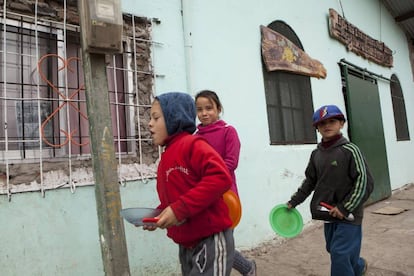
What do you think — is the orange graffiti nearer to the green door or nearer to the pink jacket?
the pink jacket

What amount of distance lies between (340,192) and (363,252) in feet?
5.59

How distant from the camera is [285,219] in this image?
2.66 metres

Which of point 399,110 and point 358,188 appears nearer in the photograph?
point 358,188

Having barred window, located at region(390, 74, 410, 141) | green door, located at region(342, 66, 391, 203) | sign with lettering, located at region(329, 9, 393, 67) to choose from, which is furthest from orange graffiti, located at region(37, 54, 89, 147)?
barred window, located at region(390, 74, 410, 141)

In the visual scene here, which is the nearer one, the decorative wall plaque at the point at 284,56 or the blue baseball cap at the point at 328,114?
the blue baseball cap at the point at 328,114

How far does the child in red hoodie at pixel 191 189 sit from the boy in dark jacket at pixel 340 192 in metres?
1.00

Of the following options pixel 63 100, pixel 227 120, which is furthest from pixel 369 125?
pixel 63 100

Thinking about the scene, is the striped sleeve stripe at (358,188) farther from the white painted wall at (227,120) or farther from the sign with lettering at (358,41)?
the sign with lettering at (358,41)

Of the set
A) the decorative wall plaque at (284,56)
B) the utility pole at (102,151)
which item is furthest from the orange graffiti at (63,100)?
the decorative wall plaque at (284,56)

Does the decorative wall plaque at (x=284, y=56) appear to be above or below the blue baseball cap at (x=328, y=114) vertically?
above

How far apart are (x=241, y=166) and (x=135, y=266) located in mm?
1571

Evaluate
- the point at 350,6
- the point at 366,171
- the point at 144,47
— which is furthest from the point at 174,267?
the point at 350,6

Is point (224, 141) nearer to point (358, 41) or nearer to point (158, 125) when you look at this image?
point (158, 125)

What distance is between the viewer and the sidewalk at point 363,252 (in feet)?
10.3
